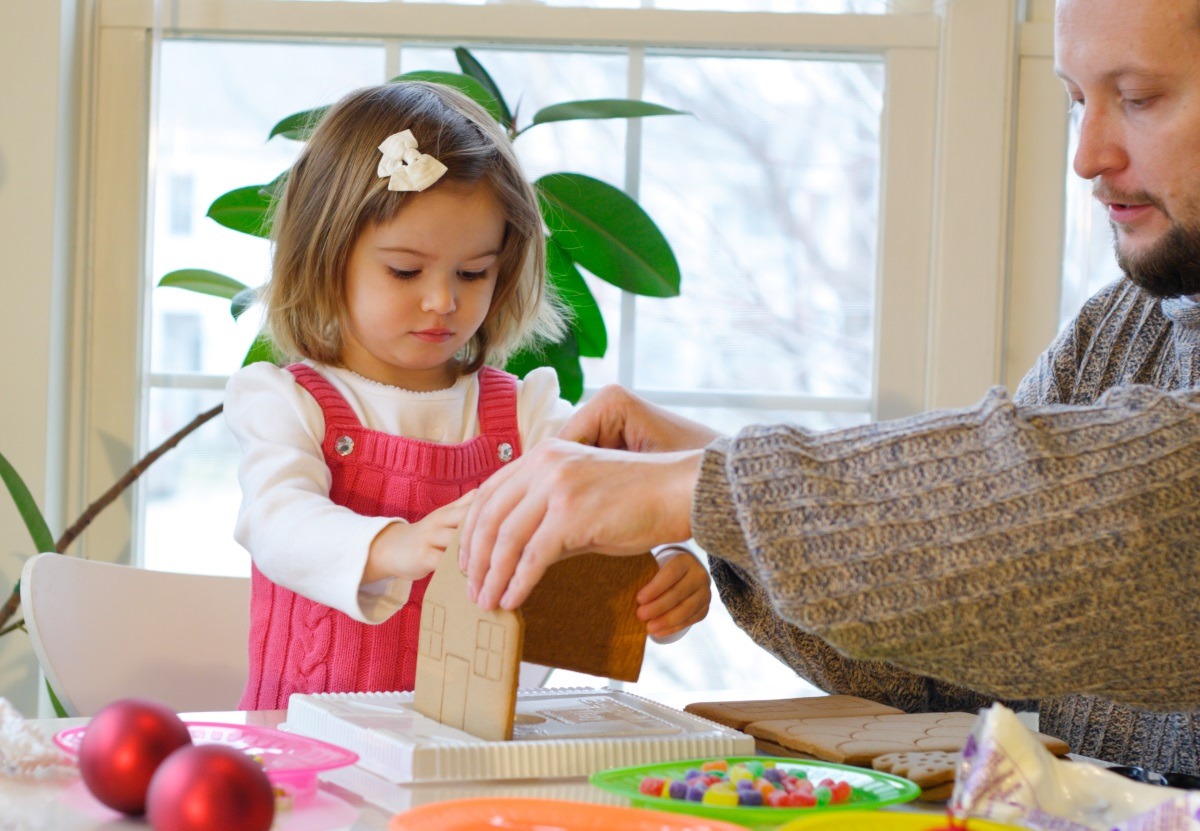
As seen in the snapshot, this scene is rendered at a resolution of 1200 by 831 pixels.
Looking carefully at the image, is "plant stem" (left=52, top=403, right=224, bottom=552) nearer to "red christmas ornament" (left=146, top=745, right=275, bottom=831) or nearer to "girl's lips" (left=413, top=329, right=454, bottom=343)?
"girl's lips" (left=413, top=329, right=454, bottom=343)

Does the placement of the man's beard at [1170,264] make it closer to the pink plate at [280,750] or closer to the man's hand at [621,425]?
the man's hand at [621,425]

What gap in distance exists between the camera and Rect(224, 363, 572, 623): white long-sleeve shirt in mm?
1211

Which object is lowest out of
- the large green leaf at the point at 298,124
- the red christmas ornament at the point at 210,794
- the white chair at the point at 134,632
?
the white chair at the point at 134,632

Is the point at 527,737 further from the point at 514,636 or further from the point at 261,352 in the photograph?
the point at 261,352

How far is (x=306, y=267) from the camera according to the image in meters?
1.51

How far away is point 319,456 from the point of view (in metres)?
1.42

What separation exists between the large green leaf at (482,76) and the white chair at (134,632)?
0.83 metres

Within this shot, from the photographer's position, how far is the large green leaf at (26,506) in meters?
1.82

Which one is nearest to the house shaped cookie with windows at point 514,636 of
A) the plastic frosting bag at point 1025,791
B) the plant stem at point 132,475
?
the plastic frosting bag at point 1025,791

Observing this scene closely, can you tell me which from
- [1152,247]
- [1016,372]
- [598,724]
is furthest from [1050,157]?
[598,724]

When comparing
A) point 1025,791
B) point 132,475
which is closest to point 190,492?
point 132,475

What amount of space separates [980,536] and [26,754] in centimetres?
57

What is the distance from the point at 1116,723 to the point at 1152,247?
435mm

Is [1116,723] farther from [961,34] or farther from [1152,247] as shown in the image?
[961,34]
